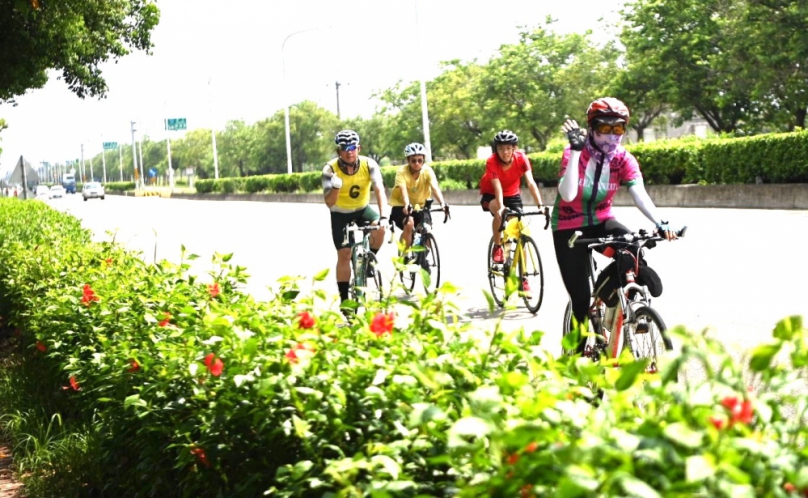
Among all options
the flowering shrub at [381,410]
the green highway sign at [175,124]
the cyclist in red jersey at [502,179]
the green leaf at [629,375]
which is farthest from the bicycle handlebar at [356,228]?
the green highway sign at [175,124]

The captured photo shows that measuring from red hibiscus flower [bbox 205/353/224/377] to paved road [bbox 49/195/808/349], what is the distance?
84cm

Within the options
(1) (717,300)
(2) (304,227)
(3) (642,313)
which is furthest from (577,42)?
(3) (642,313)

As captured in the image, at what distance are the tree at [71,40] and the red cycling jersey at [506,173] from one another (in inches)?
308

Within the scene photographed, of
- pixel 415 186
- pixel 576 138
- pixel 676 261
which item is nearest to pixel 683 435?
pixel 576 138

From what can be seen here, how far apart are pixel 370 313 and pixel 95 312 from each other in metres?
2.58

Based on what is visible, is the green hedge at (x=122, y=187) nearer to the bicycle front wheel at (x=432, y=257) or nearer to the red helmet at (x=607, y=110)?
the bicycle front wheel at (x=432, y=257)

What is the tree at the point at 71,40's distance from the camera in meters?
19.1

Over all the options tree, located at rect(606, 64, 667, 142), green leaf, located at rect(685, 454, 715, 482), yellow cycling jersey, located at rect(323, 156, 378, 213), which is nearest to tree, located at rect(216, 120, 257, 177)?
tree, located at rect(606, 64, 667, 142)

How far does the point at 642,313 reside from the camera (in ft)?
19.4

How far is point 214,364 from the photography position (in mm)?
3482

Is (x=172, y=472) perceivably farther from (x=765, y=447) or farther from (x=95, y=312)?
(x=765, y=447)

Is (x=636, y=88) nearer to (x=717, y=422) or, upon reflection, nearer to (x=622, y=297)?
(x=622, y=297)

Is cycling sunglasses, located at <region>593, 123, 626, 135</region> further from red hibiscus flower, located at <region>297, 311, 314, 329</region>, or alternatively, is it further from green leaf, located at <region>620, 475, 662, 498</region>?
green leaf, located at <region>620, 475, 662, 498</region>

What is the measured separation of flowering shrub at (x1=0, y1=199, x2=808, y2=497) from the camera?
1983 millimetres
